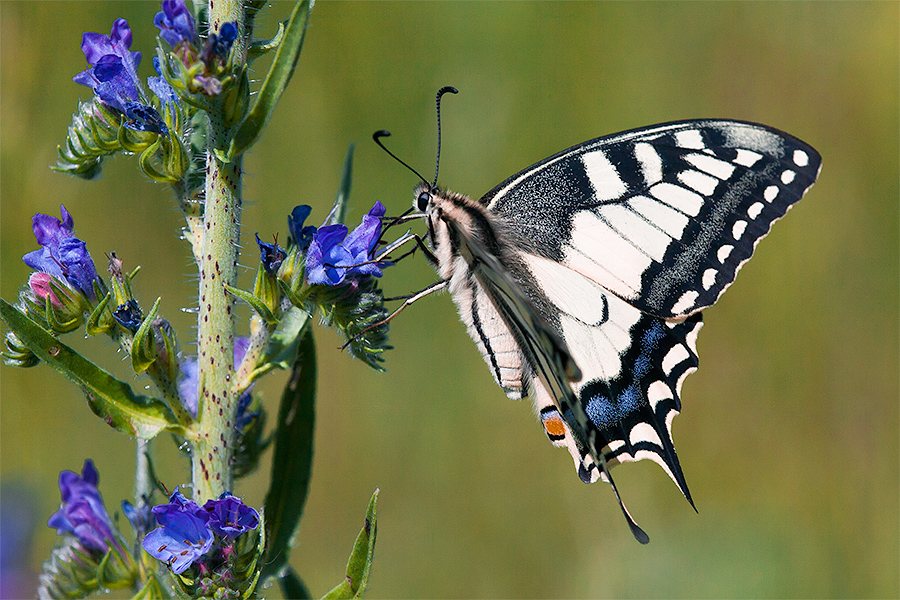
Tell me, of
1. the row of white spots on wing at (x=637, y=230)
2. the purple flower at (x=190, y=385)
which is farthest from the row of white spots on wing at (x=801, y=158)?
the purple flower at (x=190, y=385)

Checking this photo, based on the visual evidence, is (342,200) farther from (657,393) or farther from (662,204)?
(657,393)

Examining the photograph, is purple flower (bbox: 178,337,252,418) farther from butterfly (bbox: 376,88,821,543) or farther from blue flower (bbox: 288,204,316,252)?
butterfly (bbox: 376,88,821,543)

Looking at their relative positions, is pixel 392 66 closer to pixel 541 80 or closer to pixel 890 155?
pixel 541 80

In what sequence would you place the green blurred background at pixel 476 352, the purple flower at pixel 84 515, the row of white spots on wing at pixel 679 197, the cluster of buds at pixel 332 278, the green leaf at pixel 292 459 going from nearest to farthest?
the cluster of buds at pixel 332 278 < the green leaf at pixel 292 459 < the purple flower at pixel 84 515 < the row of white spots on wing at pixel 679 197 < the green blurred background at pixel 476 352

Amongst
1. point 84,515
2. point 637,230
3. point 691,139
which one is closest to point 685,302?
point 637,230

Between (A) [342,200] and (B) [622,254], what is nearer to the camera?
(A) [342,200]

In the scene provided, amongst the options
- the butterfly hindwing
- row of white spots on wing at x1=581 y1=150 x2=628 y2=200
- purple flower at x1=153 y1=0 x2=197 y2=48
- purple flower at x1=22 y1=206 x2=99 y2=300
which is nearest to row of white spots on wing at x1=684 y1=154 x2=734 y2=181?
the butterfly hindwing

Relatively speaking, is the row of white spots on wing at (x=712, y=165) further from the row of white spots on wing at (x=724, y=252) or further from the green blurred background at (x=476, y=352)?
the green blurred background at (x=476, y=352)
